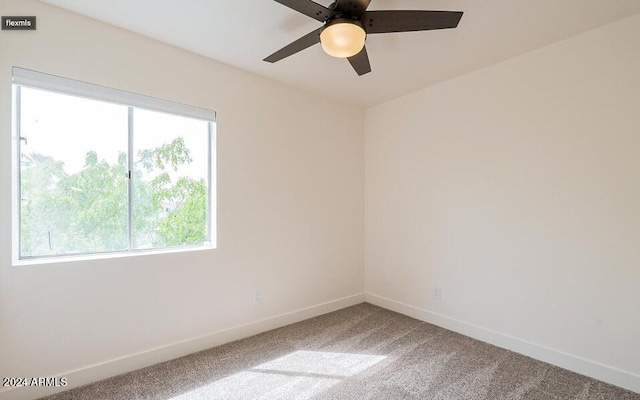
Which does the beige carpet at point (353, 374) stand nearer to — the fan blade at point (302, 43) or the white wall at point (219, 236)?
the white wall at point (219, 236)

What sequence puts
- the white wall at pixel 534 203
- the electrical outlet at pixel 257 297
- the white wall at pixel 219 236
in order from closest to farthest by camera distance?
the white wall at pixel 219 236, the white wall at pixel 534 203, the electrical outlet at pixel 257 297

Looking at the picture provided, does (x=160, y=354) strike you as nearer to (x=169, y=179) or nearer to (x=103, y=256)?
(x=103, y=256)

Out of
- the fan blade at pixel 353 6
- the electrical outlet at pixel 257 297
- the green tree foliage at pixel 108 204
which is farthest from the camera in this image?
the electrical outlet at pixel 257 297

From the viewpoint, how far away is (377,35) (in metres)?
2.33

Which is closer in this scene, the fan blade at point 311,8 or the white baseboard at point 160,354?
the fan blade at point 311,8

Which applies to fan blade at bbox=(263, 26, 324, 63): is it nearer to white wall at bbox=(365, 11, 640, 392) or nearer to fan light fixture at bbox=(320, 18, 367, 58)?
fan light fixture at bbox=(320, 18, 367, 58)

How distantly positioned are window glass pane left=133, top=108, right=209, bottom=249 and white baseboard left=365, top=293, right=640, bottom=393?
241 cm

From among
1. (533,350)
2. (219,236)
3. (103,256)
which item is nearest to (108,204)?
(103,256)

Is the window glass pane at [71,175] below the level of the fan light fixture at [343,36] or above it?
below

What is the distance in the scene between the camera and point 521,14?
2064 millimetres

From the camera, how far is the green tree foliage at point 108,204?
2053 millimetres

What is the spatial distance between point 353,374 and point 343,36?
7.42 feet

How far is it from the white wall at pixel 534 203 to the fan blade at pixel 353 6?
1827 millimetres

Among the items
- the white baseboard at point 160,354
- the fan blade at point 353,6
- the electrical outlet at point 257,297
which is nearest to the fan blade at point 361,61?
the fan blade at point 353,6
